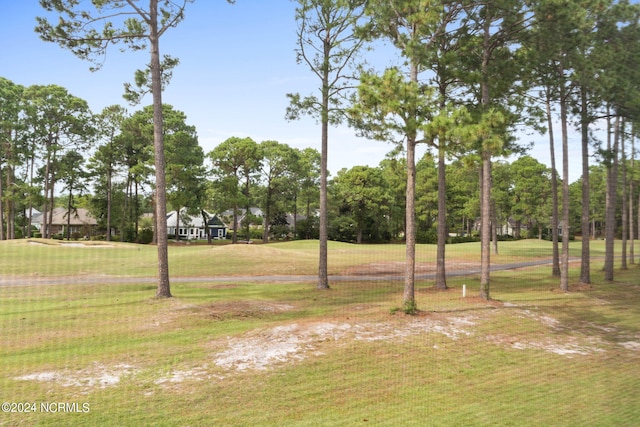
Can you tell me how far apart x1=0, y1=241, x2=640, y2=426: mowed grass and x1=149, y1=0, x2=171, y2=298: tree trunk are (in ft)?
4.01

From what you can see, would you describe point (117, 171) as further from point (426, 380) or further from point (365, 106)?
point (426, 380)

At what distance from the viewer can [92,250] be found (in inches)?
1505

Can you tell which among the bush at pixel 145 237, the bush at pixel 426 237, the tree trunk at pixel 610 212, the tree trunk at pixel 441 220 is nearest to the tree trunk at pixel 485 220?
the tree trunk at pixel 441 220

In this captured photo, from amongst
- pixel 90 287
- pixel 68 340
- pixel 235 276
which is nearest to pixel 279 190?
pixel 235 276

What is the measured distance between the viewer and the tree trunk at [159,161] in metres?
16.3

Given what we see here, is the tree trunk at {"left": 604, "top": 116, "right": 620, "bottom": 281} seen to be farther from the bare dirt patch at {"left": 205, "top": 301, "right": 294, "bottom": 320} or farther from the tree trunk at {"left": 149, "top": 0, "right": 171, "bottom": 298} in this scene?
the tree trunk at {"left": 149, "top": 0, "right": 171, "bottom": 298}

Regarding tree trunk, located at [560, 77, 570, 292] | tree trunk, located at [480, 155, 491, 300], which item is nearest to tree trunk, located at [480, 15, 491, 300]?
tree trunk, located at [480, 155, 491, 300]

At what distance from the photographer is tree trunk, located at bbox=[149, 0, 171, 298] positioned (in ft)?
53.5

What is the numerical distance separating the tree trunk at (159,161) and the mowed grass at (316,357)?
1222mm

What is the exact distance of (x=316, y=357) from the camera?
9914mm

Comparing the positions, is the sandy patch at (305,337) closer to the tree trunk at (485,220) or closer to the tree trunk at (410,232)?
the tree trunk at (410,232)

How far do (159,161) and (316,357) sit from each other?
34.2 feet

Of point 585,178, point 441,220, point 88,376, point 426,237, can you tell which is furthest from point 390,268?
point 426,237

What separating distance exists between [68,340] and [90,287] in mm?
10179
